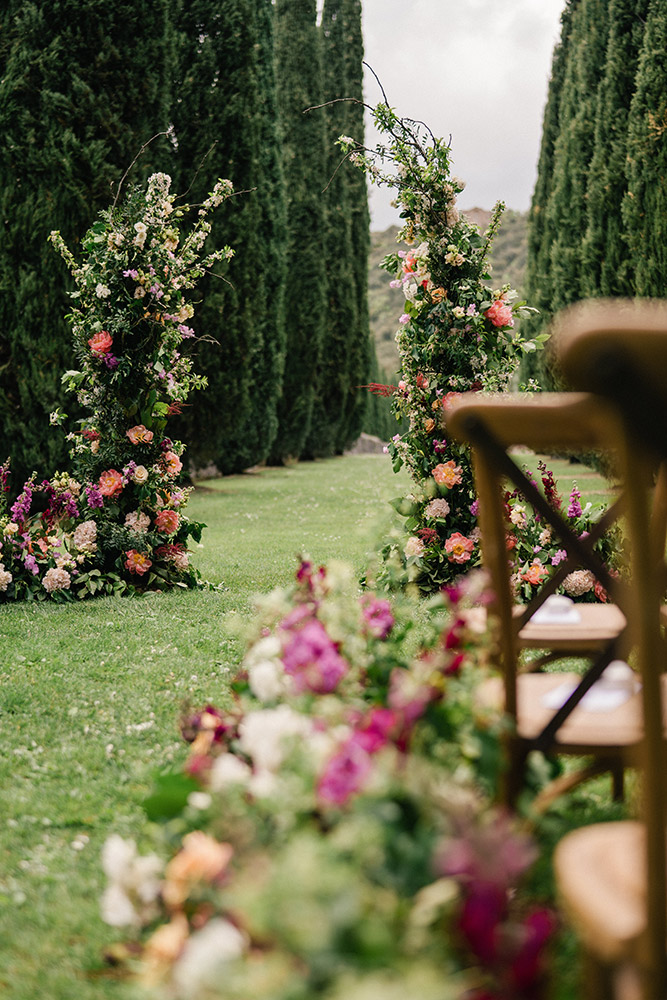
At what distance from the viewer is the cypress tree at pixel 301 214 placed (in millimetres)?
20078

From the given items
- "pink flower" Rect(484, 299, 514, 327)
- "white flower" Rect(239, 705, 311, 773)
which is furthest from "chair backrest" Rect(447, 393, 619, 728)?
"pink flower" Rect(484, 299, 514, 327)

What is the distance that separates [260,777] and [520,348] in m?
4.35

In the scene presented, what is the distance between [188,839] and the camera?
1.37 metres

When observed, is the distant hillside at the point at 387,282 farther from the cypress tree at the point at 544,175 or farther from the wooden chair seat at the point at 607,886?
the wooden chair seat at the point at 607,886

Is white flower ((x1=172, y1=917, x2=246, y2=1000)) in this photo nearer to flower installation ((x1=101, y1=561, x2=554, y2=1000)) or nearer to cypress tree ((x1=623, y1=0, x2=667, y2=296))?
flower installation ((x1=101, y1=561, x2=554, y2=1000))

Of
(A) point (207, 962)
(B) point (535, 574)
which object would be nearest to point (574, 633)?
(A) point (207, 962)

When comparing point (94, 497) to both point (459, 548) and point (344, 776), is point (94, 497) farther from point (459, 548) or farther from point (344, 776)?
point (344, 776)

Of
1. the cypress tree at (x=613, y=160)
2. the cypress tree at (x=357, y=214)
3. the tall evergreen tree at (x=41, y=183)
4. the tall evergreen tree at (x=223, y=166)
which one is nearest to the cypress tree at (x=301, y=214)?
the cypress tree at (x=357, y=214)

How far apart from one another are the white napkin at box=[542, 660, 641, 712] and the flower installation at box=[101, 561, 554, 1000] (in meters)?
0.30

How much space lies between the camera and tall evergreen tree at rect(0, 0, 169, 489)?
7.39 m

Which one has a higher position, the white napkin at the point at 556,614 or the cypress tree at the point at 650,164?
the cypress tree at the point at 650,164

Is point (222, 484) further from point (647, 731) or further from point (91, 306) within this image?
point (647, 731)

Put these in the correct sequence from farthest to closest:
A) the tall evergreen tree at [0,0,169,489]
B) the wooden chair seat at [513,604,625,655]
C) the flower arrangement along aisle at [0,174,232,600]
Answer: the tall evergreen tree at [0,0,169,489], the flower arrangement along aisle at [0,174,232,600], the wooden chair seat at [513,604,625,655]

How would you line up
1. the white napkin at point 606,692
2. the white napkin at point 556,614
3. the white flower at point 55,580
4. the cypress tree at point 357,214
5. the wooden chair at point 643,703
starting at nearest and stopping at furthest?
the wooden chair at point 643,703 → the white napkin at point 606,692 → the white napkin at point 556,614 → the white flower at point 55,580 → the cypress tree at point 357,214
